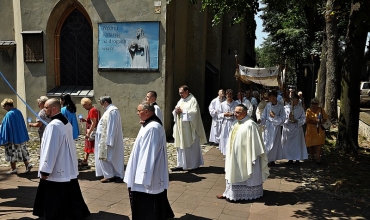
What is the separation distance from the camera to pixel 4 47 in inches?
520

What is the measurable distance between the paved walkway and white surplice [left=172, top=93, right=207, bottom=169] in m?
0.47

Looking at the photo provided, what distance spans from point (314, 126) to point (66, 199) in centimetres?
667

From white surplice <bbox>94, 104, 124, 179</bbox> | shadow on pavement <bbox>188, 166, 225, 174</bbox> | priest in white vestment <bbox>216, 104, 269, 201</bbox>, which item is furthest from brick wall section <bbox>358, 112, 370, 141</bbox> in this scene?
white surplice <bbox>94, 104, 124, 179</bbox>

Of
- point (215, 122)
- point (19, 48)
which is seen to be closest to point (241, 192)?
point (215, 122)

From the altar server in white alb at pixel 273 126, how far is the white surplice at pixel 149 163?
16.1 feet

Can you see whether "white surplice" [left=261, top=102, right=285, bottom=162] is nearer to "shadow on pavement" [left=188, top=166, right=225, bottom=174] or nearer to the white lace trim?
"shadow on pavement" [left=188, top=166, right=225, bottom=174]

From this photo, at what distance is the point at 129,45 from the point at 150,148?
798 cm

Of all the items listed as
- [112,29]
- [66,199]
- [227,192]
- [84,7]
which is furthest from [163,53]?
[66,199]

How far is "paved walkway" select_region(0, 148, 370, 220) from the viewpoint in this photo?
545cm

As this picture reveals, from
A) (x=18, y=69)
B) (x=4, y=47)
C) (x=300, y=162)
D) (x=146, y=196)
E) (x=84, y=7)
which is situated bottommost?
(x=300, y=162)

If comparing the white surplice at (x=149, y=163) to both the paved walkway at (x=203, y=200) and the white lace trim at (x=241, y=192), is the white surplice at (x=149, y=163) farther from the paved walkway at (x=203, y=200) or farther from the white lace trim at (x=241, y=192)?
the white lace trim at (x=241, y=192)

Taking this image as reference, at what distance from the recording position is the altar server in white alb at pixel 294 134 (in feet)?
29.1

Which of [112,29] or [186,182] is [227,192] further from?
[112,29]

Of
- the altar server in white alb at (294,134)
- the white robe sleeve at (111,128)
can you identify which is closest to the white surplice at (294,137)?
the altar server in white alb at (294,134)
